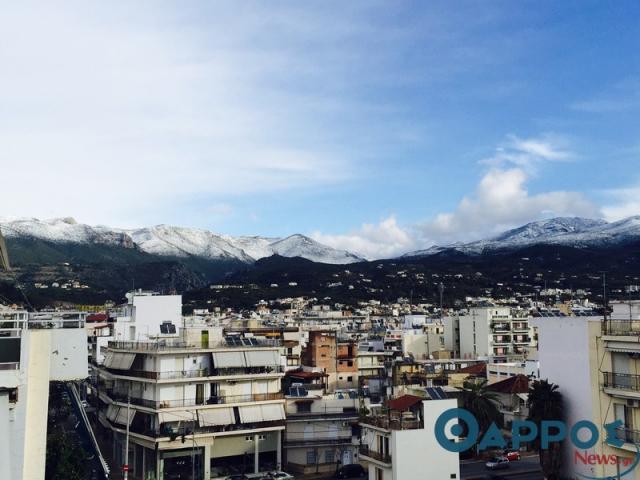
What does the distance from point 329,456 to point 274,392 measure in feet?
18.2

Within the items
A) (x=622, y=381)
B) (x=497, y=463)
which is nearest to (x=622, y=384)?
(x=622, y=381)

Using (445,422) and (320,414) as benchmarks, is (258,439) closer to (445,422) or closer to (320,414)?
(320,414)

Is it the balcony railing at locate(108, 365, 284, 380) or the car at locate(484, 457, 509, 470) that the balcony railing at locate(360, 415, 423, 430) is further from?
the car at locate(484, 457, 509, 470)

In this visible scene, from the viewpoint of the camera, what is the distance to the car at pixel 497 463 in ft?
136

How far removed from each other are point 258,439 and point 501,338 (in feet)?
150

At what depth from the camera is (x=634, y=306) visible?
111 feet

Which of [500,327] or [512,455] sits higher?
[500,327]

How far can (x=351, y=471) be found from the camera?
1655 inches

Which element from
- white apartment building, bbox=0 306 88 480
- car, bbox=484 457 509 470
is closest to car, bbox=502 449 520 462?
car, bbox=484 457 509 470

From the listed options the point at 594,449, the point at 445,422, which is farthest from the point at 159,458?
the point at 594,449

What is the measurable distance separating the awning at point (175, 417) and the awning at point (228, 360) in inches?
130

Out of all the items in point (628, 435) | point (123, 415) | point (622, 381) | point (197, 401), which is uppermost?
point (622, 381)

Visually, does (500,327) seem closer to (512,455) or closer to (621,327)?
(512,455)

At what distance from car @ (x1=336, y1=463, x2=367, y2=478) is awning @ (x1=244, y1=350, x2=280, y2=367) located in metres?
7.74
